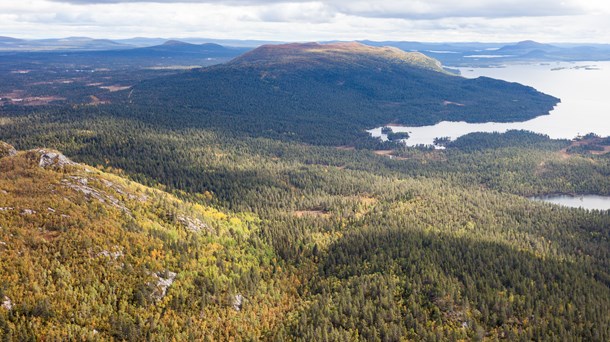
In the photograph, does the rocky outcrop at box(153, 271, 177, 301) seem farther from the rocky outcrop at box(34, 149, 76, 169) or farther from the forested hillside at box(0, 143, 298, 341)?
the rocky outcrop at box(34, 149, 76, 169)

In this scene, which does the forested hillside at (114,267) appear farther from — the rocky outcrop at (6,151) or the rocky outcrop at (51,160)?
the rocky outcrop at (6,151)

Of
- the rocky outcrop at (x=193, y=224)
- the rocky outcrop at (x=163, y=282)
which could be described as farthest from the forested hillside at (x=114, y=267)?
the rocky outcrop at (x=193, y=224)

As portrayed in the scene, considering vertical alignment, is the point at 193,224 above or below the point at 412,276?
above

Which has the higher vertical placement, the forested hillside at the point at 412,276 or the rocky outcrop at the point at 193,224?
the rocky outcrop at the point at 193,224

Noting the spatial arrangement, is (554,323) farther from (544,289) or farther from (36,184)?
(36,184)

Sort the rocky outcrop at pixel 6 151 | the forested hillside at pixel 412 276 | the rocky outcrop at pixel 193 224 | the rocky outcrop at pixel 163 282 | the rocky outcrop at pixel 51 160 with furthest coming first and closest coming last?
the rocky outcrop at pixel 6 151, the rocky outcrop at pixel 51 160, the rocky outcrop at pixel 193 224, the forested hillside at pixel 412 276, the rocky outcrop at pixel 163 282

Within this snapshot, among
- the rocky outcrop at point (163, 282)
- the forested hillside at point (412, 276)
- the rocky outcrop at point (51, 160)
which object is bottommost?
the forested hillside at point (412, 276)

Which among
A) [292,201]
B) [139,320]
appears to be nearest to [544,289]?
[139,320]

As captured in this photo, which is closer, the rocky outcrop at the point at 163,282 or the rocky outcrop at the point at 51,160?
the rocky outcrop at the point at 163,282

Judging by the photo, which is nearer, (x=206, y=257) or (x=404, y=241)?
(x=206, y=257)

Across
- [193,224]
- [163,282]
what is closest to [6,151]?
[193,224]

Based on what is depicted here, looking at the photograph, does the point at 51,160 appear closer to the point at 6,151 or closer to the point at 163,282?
the point at 6,151
